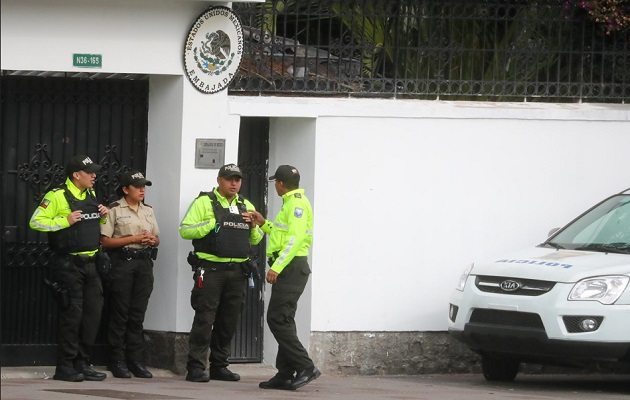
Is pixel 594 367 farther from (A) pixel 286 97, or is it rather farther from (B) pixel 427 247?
(A) pixel 286 97

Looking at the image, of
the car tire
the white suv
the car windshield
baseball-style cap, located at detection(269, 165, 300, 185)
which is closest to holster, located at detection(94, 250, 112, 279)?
baseball-style cap, located at detection(269, 165, 300, 185)

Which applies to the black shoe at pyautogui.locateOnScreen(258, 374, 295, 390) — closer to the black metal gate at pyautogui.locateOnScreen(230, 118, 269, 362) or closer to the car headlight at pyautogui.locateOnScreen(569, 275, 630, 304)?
the black metal gate at pyautogui.locateOnScreen(230, 118, 269, 362)

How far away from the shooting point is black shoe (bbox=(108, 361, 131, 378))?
35.9 feet

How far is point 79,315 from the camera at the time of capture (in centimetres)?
1046

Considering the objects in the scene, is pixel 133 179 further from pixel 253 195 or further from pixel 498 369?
pixel 498 369

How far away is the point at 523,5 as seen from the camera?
1269 cm

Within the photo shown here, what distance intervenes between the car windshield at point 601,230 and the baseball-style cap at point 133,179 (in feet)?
12.3

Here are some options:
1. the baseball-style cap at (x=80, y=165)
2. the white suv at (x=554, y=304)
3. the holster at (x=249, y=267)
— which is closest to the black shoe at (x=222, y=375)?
the holster at (x=249, y=267)

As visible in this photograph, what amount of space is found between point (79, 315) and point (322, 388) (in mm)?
2148

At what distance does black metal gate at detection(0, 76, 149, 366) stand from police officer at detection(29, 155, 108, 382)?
771 millimetres

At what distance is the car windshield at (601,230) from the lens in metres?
11.2

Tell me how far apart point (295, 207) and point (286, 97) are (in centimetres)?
168

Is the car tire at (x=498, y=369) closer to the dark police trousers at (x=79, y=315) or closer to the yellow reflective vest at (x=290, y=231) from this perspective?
the yellow reflective vest at (x=290, y=231)

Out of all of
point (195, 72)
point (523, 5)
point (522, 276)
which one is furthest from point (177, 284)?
point (523, 5)
